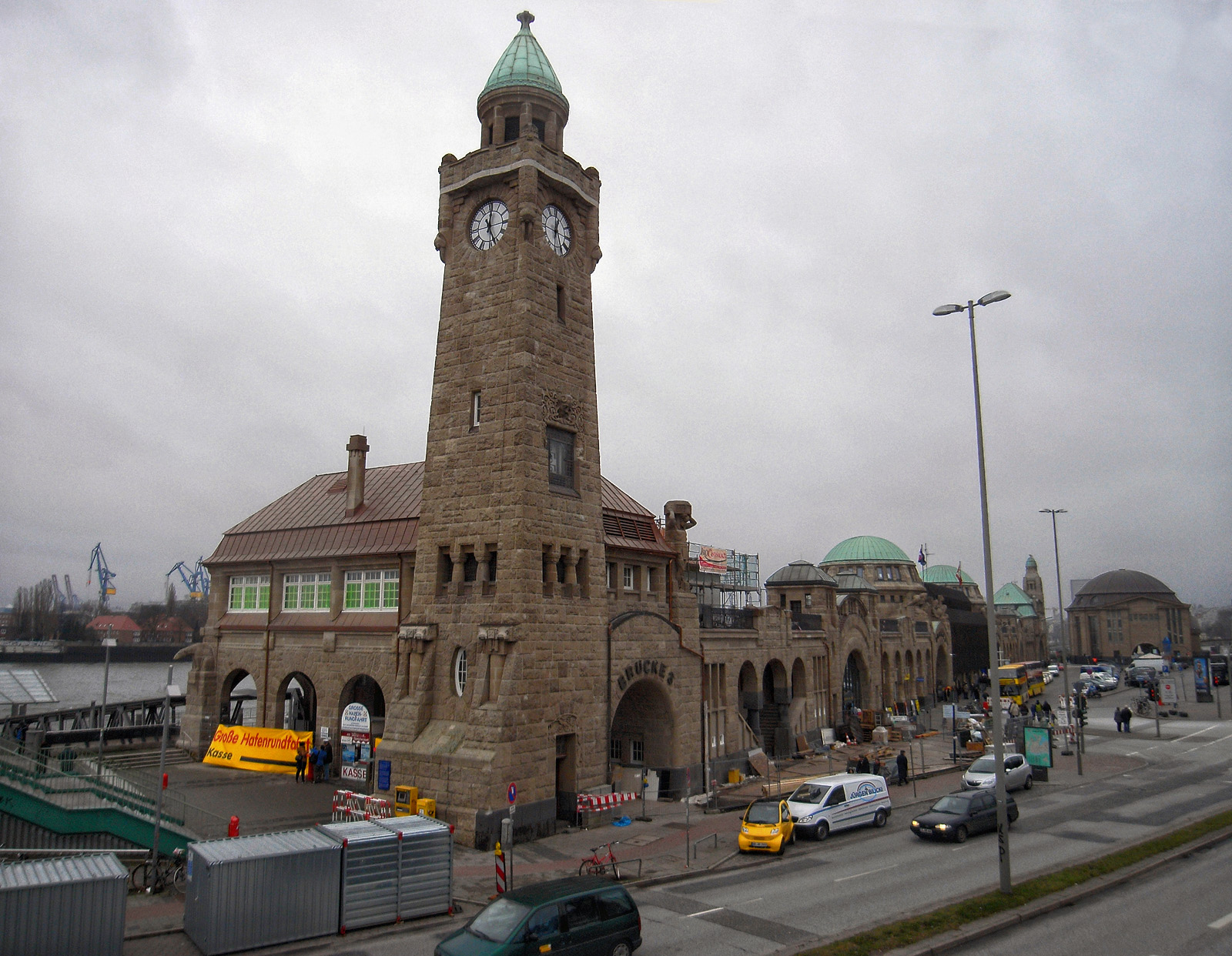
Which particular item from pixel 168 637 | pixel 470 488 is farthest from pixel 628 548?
pixel 168 637

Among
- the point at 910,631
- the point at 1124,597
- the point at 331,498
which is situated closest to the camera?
the point at 331,498

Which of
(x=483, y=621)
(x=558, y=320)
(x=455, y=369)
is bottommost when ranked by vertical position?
(x=483, y=621)

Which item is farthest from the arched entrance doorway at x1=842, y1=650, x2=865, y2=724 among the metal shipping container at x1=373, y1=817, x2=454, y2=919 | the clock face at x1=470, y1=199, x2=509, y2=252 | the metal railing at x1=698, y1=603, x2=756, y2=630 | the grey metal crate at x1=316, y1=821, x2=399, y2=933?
the grey metal crate at x1=316, y1=821, x2=399, y2=933

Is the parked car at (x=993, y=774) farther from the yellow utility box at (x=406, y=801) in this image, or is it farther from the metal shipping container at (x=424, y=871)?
the metal shipping container at (x=424, y=871)

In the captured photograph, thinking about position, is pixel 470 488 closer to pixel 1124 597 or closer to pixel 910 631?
pixel 910 631

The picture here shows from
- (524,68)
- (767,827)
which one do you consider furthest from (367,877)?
(524,68)

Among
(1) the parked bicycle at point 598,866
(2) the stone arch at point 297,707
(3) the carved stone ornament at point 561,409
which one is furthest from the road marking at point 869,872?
(2) the stone arch at point 297,707

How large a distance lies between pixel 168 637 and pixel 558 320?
501ft

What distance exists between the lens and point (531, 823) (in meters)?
24.7

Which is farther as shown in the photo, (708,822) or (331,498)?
(331,498)

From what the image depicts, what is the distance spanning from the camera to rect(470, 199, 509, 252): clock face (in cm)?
2873

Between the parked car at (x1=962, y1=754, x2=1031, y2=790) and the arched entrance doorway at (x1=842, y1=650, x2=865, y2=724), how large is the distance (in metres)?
21.9

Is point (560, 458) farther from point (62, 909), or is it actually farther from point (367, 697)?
point (367, 697)

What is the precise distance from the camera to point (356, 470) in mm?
38469
